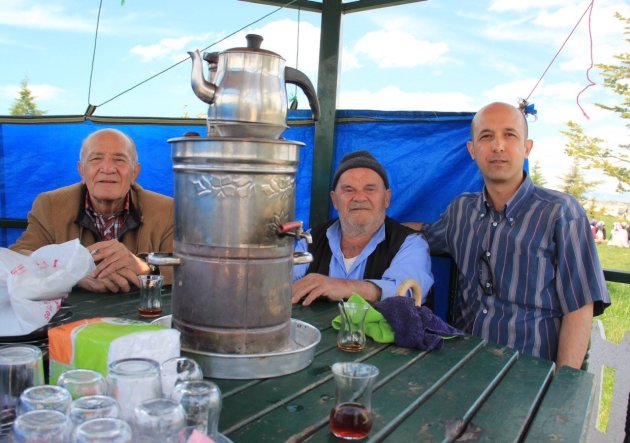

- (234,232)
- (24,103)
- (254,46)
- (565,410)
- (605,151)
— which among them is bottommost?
(565,410)

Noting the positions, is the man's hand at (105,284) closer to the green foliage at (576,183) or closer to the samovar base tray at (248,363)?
the samovar base tray at (248,363)

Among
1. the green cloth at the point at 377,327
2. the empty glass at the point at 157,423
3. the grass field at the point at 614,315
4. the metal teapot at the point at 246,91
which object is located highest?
the metal teapot at the point at 246,91

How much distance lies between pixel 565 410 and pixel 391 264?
1619mm

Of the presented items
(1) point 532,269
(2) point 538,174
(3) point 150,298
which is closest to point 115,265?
(3) point 150,298

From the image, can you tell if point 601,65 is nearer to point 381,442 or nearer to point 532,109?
point 532,109

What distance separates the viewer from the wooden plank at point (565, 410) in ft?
4.09

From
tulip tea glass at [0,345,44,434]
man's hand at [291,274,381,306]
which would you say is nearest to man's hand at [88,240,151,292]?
man's hand at [291,274,381,306]

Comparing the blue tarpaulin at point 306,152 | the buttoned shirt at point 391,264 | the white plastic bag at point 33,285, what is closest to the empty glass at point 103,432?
the white plastic bag at point 33,285

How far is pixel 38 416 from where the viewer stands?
0.71 metres

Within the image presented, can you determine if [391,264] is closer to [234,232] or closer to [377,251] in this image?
[377,251]

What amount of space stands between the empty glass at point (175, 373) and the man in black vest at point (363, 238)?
1.93 m

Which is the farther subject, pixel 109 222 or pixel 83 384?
pixel 109 222

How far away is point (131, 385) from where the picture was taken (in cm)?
86

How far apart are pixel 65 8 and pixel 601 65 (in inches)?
1351
